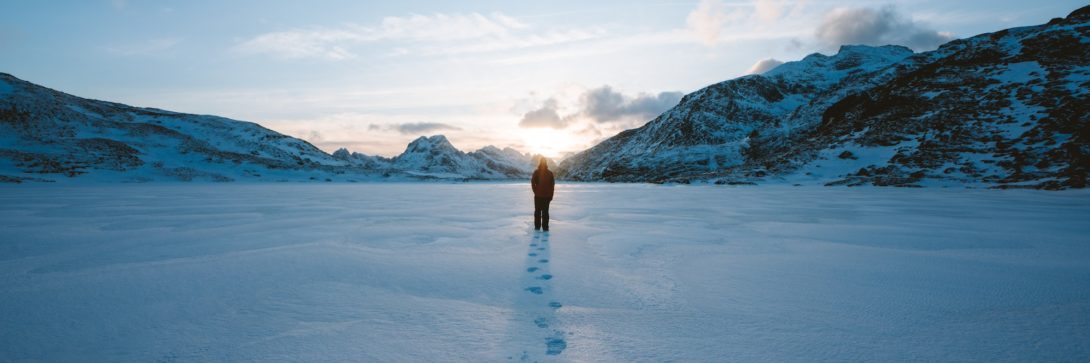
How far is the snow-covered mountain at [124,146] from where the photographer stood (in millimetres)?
83938

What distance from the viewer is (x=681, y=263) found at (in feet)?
22.1

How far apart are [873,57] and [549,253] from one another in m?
231

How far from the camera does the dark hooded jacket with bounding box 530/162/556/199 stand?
36.7 ft

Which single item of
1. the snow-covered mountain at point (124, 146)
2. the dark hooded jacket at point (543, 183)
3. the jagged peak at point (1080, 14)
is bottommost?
the dark hooded jacket at point (543, 183)

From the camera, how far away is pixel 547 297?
4.95 metres

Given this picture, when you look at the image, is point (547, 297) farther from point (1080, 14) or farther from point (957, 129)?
point (1080, 14)

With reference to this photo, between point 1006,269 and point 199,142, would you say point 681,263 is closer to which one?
point 1006,269

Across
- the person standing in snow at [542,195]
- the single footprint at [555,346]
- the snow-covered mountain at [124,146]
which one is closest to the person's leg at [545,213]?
the person standing in snow at [542,195]

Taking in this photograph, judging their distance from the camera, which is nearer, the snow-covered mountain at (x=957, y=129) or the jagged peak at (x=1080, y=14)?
the snow-covered mountain at (x=957, y=129)

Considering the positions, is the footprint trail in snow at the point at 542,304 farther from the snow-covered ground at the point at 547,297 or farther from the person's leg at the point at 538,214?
the person's leg at the point at 538,214

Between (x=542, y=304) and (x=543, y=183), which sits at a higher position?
(x=543, y=183)

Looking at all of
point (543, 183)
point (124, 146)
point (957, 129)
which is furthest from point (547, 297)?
point (124, 146)

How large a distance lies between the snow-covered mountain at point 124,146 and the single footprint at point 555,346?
9658 cm

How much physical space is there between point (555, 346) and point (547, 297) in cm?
145
